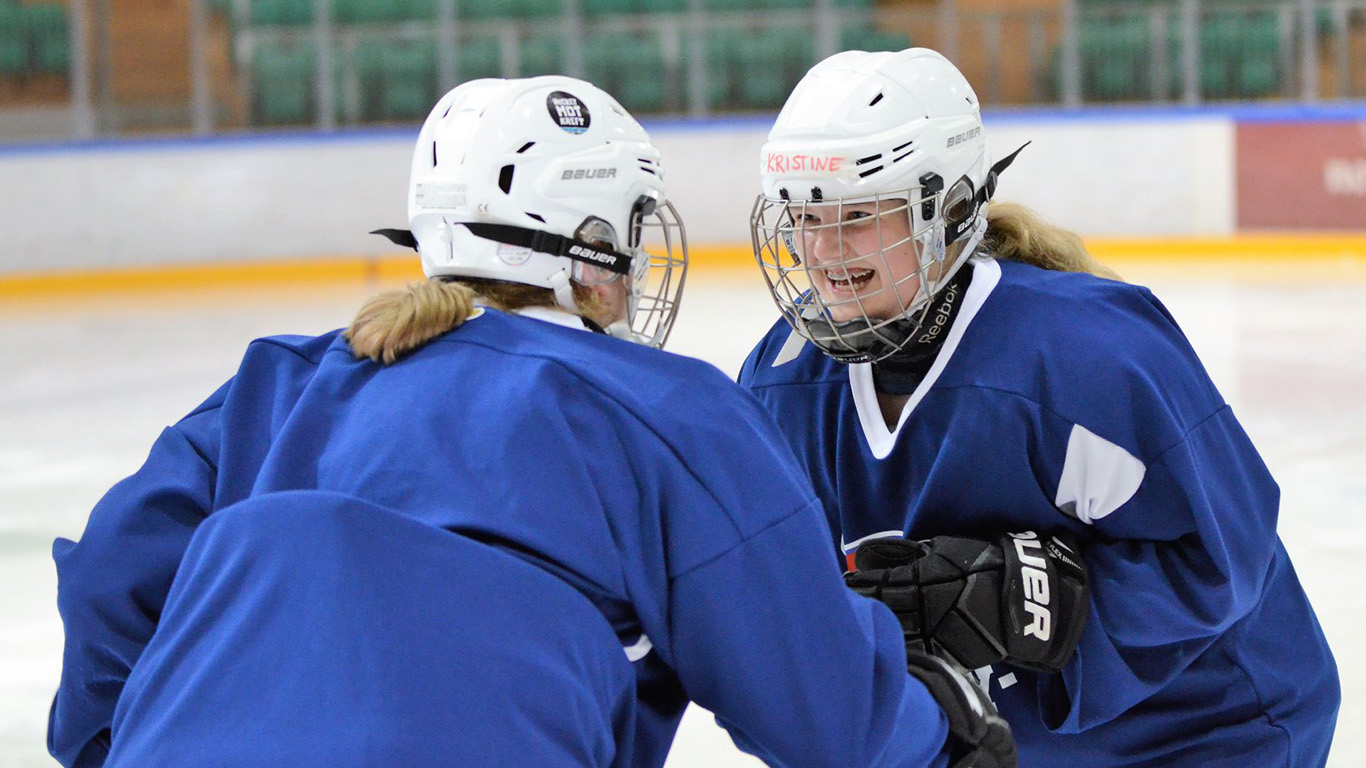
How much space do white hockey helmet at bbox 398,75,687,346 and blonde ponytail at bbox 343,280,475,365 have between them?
121 mm

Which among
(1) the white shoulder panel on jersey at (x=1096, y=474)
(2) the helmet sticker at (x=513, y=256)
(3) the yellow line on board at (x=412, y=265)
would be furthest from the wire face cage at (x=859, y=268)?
(3) the yellow line on board at (x=412, y=265)

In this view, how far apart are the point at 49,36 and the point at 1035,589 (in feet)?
31.6

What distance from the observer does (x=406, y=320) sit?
136 cm

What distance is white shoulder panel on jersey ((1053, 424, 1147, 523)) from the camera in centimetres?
178

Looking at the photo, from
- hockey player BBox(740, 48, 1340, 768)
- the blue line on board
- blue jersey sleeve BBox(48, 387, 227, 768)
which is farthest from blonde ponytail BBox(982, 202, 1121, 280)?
the blue line on board

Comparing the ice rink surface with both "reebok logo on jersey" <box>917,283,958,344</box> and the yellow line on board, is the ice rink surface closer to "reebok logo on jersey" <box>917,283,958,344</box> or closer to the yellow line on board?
the yellow line on board

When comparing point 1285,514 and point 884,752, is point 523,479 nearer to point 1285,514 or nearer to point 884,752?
point 884,752

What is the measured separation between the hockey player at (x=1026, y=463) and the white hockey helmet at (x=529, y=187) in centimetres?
36

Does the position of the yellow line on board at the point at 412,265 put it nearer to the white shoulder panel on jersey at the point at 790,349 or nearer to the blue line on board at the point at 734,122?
the blue line on board at the point at 734,122

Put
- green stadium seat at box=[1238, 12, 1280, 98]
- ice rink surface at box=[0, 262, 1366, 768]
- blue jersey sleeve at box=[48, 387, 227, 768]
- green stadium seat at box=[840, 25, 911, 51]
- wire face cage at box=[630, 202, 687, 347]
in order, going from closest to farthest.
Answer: blue jersey sleeve at box=[48, 387, 227, 768], wire face cage at box=[630, 202, 687, 347], ice rink surface at box=[0, 262, 1366, 768], green stadium seat at box=[1238, 12, 1280, 98], green stadium seat at box=[840, 25, 911, 51]

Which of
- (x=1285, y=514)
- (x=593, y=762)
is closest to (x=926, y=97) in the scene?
(x=593, y=762)

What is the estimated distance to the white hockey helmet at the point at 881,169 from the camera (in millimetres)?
1864

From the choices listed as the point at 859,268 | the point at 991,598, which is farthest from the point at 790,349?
the point at 991,598

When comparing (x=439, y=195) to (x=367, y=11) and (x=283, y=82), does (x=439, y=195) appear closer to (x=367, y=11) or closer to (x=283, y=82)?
(x=283, y=82)
